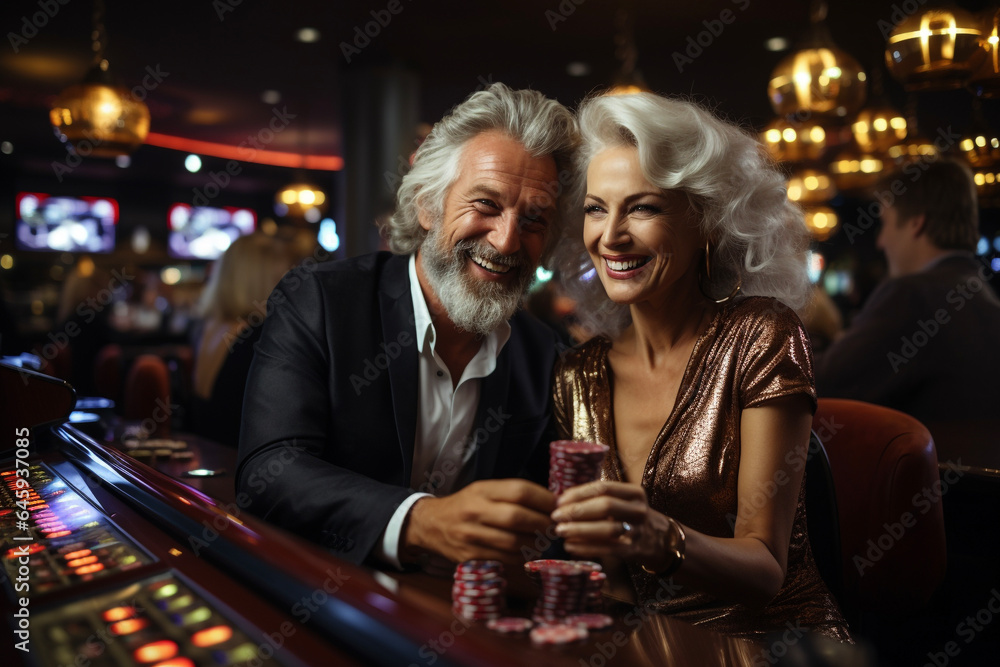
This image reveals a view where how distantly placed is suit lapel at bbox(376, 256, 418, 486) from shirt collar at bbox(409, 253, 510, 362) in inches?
1.3

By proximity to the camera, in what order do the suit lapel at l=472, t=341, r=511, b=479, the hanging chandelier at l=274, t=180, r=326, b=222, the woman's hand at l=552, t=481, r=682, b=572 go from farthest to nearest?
the hanging chandelier at l=274, t=180, r=326, b=222 → the suit lapel at l=472, t=341, r=511, b=479 → the woman's hand at l=552, t=481, r=682, b=572

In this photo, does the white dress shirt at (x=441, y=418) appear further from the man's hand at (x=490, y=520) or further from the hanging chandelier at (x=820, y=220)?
the hanging chandelier at (x=820, y=220)

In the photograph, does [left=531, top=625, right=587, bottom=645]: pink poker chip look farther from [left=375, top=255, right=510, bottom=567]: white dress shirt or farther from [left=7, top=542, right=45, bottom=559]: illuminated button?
[left=375, top=255, right=510, bottom=567]: white dress shirt

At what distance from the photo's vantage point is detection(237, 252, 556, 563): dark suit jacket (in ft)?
4.92

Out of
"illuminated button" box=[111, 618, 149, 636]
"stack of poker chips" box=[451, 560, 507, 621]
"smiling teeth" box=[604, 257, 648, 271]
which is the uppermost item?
"smiling teeth" box=[604, 257, 648, 271]

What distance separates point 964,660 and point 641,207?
1945 millimetres

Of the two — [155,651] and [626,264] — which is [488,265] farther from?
[155,651]

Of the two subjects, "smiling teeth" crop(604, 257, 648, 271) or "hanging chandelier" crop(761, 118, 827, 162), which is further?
"hanging chandelier" crop(761, 118, 827, 162)

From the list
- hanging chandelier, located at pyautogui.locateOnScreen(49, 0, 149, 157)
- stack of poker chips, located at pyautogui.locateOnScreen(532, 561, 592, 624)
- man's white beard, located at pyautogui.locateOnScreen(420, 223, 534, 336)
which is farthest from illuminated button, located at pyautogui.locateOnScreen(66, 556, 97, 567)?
hanging chandelier, located at pyautogui.locateOnScreen(49, 0, 149, 157)

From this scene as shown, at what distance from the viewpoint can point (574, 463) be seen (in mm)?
1108

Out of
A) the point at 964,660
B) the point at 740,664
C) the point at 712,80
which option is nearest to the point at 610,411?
the point at 740,664

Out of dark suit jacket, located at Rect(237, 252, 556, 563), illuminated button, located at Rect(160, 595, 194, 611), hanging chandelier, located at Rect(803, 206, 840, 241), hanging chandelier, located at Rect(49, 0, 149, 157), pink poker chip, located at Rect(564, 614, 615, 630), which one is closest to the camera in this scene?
illuminated button, located at Rect(160, 595, 194, 611)

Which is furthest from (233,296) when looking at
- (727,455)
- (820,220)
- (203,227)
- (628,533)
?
(203,227)

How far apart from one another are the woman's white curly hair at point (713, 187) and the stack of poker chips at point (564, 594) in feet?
3.23
